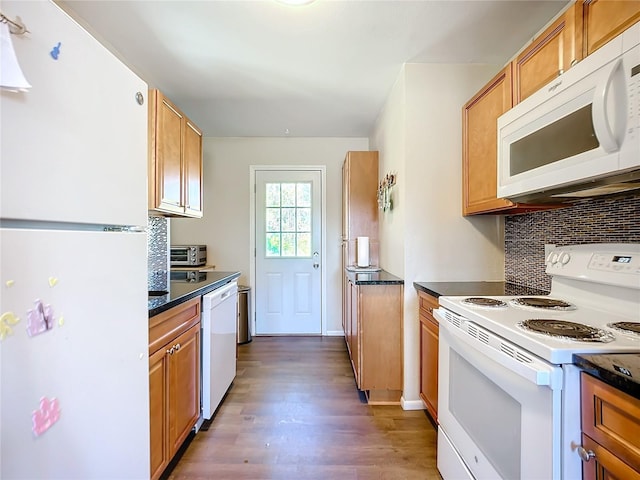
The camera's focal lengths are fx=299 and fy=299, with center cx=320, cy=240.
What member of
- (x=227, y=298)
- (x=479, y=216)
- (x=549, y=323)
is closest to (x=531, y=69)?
(x=479, y=216)

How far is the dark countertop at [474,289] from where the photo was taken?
5.60 feet

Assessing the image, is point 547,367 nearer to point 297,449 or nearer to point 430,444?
point 430,444

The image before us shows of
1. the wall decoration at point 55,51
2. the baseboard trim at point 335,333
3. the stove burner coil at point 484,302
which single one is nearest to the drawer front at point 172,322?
the wall decoration at point 55,51

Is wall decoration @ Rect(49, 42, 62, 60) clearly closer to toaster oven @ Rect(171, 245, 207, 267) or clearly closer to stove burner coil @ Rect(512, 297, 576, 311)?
stove burner coil @ Rect(512, 297, 576, 311)

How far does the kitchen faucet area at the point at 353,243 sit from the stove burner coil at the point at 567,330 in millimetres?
17

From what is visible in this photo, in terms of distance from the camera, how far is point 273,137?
3764mm

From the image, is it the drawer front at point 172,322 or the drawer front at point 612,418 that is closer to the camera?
the drawer front at point 612,418

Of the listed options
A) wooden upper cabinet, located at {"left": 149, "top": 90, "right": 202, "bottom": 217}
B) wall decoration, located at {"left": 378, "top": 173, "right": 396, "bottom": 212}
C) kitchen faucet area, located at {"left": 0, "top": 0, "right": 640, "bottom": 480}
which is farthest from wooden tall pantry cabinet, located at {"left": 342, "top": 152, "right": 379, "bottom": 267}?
wooden upper cabinet, located at {"left": 149, "top": 90, "right": 202, "bottom": 217}

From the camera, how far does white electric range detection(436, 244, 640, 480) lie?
0.81 meters

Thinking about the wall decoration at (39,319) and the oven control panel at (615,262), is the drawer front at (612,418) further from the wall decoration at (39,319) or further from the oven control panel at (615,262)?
the wall decoration at (39,319)

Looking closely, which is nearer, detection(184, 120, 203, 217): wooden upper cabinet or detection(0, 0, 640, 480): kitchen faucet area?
detection(0, 0, 640, 480): kitchen faucet area

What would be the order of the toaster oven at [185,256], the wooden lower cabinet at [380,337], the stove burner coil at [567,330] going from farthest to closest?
1. the toaster oven at [185,256]
2. the wooden lower cabinet at [380,337]
3. the stove burner coil at [567,330]

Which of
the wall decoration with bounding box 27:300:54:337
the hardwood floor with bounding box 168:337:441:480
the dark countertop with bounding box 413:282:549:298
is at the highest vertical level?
the wall decoration with bounding box 27:300:54:337

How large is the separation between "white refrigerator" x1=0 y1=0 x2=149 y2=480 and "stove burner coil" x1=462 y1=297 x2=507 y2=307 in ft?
4.47
